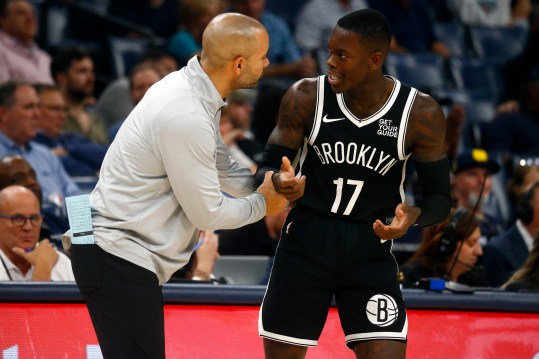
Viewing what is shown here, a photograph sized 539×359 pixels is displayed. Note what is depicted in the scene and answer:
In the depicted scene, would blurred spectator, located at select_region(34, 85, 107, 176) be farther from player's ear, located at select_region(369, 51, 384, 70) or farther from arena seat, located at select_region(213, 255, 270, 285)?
player's ear, located at select_region(369, 51, 384, 70)

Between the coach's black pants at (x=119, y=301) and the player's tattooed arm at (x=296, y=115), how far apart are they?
76 centimetres

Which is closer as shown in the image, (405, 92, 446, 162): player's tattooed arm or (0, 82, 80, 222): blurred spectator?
(405, 92, 446, 162): player's tattooed arm

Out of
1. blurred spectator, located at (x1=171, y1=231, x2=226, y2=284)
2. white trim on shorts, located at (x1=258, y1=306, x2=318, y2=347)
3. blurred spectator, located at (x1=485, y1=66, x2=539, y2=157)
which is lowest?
blurred spectator, located at (x1=171, y1=231, x2=226, y2=284)

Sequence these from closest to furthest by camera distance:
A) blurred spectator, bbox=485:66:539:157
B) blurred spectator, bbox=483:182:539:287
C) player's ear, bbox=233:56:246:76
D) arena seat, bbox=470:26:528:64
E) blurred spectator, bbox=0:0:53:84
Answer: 1. player's ear, bbox=233:56:246:76
2. blurred spectator, bbox=483:182:539:287
3. blurred spectator, bbox=0:0:53:84
4. blurred spectator, bbox=485:66:539:157
5. arena seat, bbox=470:26:528:64

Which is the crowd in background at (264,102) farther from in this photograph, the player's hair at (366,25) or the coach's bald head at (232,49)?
the coach's bald head at (232,49)

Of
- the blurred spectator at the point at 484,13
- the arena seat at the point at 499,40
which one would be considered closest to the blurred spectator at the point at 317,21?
the arena seat at the point at 499,40

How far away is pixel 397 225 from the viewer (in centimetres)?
378

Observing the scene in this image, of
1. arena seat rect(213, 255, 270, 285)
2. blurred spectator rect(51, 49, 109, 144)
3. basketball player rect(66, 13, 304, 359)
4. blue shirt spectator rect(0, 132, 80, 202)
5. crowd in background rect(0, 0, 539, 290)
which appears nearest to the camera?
basketball player rect(66, 13, 304, 359)

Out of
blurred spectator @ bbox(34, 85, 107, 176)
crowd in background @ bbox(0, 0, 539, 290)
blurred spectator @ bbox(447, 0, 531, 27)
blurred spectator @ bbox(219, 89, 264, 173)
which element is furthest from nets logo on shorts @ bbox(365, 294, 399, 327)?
blurred spectator @ bbox(447, 0, 531, 27)

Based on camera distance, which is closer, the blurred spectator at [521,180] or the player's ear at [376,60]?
the player's ear at [376,60]

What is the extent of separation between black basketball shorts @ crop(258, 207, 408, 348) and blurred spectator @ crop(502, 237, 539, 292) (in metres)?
1.41

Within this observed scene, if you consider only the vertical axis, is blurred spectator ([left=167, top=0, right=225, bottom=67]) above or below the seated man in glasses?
above

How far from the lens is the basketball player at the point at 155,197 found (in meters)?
3.61

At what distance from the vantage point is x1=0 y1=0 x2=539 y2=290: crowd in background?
561cm
